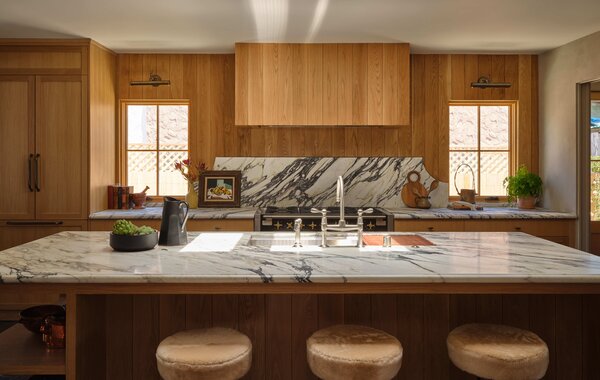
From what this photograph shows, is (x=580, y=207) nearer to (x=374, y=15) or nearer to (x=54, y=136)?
(x=374, y=15)

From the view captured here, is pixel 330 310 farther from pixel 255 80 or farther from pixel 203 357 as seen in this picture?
pixel 255 80

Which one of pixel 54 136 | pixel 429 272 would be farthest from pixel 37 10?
pixel 429 272

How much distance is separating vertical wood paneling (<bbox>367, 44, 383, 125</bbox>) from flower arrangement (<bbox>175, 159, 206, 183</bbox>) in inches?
65.8

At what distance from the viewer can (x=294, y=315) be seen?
93.5 inches

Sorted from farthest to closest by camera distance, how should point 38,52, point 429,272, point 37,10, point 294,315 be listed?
point 38,52, point 37,10, point 294,315, point 429,272

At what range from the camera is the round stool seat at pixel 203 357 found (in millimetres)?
1839

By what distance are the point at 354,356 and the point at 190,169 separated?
11.7ft

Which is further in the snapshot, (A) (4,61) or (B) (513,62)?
(B) (513,62)

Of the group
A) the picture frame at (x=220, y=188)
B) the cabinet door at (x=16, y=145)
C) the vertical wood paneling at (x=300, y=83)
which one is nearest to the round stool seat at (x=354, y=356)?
A: the vertical wood paneling at (x=300, y=83)

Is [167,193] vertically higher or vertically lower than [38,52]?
lower

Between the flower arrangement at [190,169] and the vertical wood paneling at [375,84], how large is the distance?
167cm

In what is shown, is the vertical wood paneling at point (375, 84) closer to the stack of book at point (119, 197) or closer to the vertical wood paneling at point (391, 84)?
the vertical wood paneling at point (391, 84)

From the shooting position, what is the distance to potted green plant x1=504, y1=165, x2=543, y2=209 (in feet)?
15.8

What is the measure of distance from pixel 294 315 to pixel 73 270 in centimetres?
97
